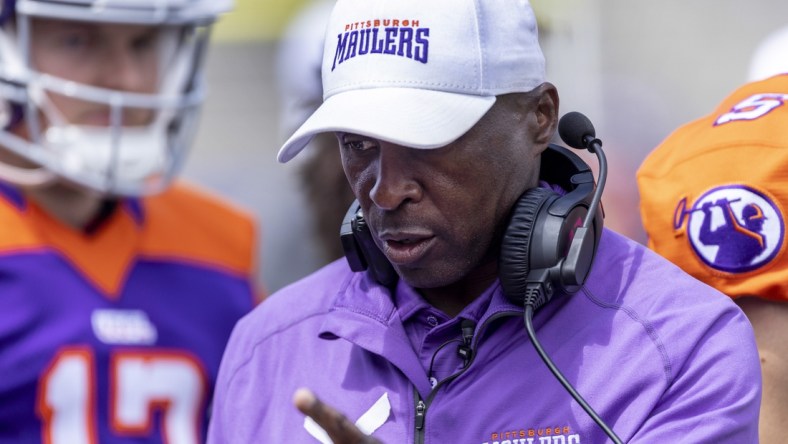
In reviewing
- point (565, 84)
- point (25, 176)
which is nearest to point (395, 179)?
point (25, 176)

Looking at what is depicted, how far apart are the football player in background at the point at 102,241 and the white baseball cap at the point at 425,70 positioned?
1409mm

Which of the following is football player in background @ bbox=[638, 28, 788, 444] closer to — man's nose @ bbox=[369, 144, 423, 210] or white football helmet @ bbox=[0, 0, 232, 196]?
man's nose @ bbox=[369, 144, 423, 210]

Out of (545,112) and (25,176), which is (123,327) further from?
(545,112)

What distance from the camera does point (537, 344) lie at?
1677 millimetres

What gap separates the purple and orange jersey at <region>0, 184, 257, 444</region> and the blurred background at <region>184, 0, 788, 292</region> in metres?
0.54

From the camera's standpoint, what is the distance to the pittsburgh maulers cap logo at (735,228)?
194cm

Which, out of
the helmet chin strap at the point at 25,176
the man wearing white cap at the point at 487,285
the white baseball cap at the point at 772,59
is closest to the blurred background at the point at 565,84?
the white baseball cap at the point at 772,59

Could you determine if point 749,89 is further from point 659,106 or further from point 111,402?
point 659,106

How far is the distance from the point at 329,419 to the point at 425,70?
54 centimetres

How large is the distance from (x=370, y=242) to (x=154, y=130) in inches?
60.4

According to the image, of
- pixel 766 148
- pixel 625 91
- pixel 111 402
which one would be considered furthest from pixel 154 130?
pixel 625 91

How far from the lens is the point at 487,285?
191 cm

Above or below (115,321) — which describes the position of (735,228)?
above

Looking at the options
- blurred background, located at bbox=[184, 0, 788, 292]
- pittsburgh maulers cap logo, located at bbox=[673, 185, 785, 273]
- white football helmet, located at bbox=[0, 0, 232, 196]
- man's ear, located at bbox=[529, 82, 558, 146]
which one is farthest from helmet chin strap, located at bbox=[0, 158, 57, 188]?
pittsburgh maulers cap logo, located at bbox=[673, 185, 785, 273]
